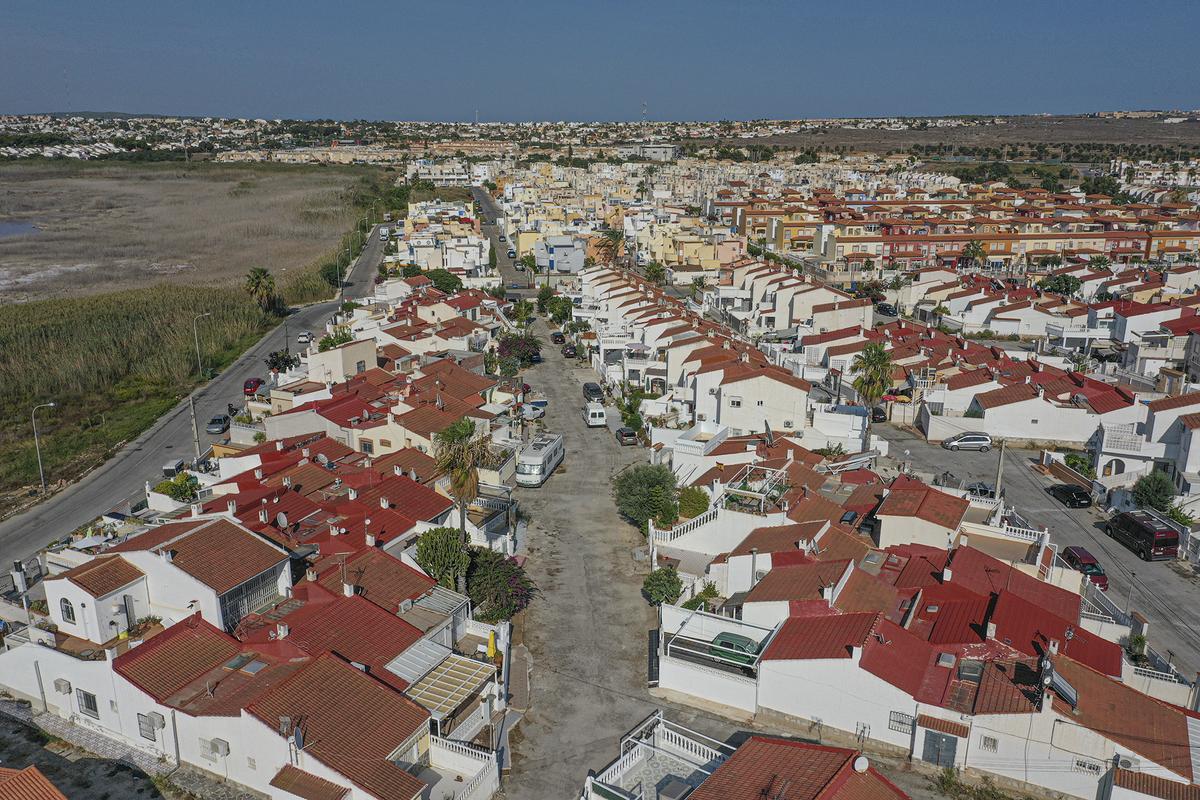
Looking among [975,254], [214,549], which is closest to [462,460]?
[214,549]

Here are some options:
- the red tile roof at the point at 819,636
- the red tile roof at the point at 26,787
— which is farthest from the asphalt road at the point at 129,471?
the red tile roof at the point at 819,636

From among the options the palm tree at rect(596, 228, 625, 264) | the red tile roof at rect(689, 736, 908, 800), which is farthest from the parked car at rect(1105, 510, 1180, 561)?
the palm tree at rect(596, 228, 625, 264)

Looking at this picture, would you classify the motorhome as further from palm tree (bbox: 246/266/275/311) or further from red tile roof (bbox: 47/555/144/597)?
palm tree (bbox: 246/266/275/311)

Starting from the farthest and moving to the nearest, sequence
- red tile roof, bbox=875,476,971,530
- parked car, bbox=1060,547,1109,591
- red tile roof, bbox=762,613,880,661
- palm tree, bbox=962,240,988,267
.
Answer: palm tree, bbox=962,240,988,267, parked car, bbox=1060,547,1109,591, red tile roof, bbox=875,476,971,530, red tile roof, bbox=762,613,880,661

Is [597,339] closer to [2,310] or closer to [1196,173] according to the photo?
[2,310]

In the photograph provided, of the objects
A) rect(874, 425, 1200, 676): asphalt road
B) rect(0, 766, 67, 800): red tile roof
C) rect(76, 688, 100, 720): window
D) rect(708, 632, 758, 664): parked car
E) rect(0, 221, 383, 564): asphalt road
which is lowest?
rect(0, 221, 383, 564): asphalt road

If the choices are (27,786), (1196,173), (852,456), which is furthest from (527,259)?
(1196,173)
